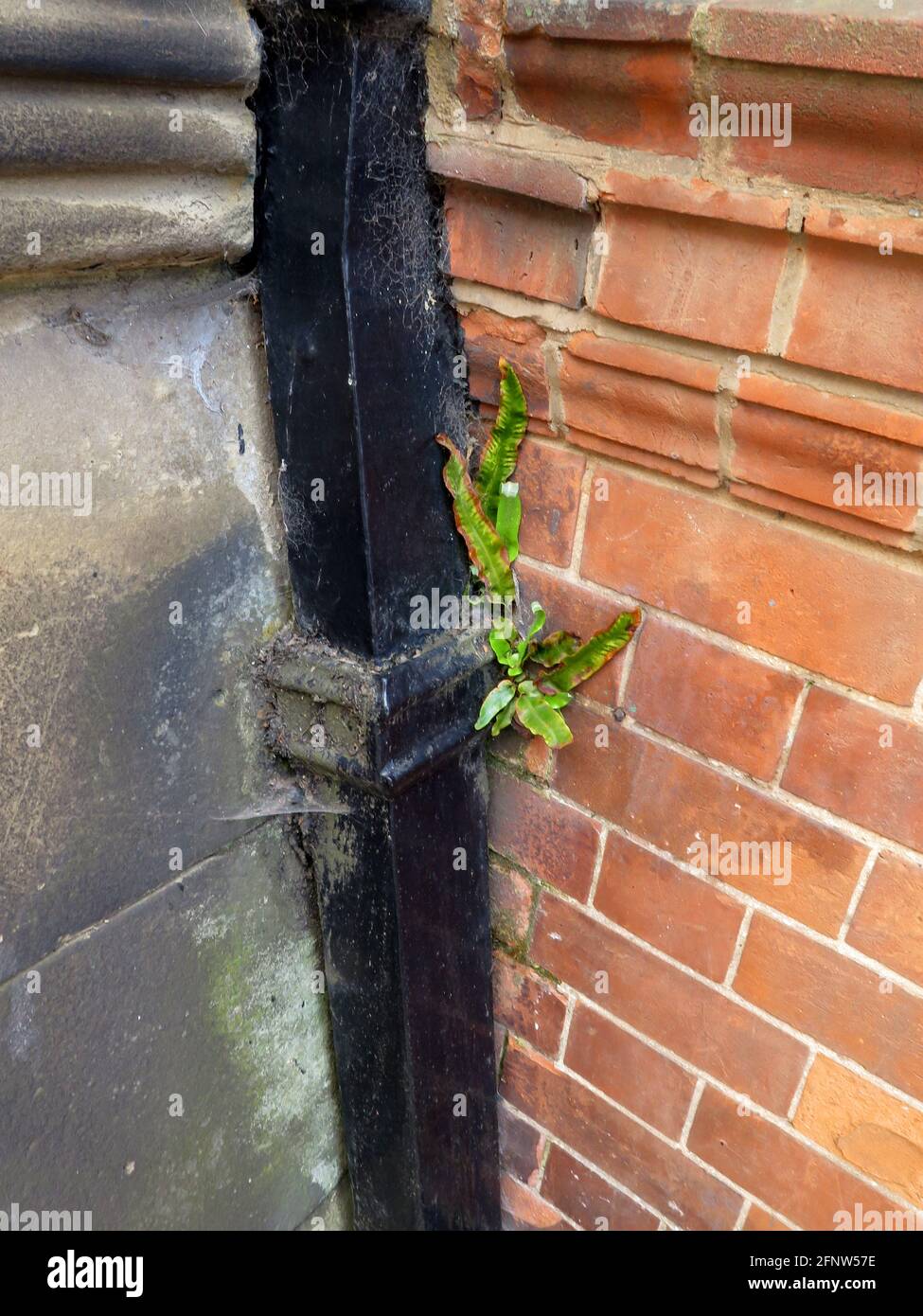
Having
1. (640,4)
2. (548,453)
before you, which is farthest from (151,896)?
(640,4)

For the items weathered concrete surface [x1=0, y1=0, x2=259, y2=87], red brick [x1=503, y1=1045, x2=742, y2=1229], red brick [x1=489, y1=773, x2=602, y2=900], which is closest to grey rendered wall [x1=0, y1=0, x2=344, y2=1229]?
weathered concrete surface [x1=0, y1=0, x2=259, y2=87]

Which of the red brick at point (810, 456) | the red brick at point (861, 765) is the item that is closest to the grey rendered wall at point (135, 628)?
the red brick at point (810, 456)

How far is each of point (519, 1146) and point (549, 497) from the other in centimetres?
114

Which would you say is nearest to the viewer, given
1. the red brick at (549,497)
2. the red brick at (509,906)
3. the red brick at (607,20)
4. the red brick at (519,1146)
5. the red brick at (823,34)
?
the red brick at (823,34)

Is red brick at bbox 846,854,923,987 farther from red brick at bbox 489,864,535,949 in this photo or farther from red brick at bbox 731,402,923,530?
red brick at bbox 489,864,535,949

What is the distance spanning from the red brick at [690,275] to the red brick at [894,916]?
1.89 ft

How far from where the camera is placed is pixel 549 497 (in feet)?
4.02

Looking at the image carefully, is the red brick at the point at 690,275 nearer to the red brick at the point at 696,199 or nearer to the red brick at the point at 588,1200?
the red brick at the point at 696,199

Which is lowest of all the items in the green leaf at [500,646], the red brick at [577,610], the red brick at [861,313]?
the green leaf at [500,646]

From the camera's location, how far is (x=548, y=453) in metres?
1.21

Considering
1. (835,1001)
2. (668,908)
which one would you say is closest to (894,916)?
(835,1001)

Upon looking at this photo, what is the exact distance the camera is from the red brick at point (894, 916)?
1.04 m

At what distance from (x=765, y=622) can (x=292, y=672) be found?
58 cm

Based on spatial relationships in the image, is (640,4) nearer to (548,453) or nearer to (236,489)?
(548,453)
